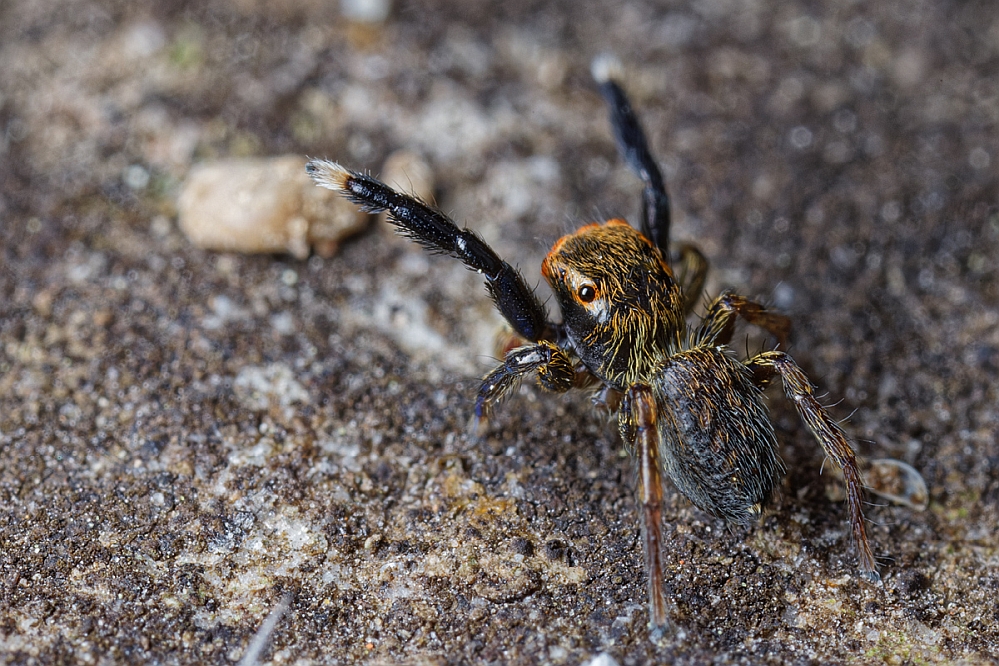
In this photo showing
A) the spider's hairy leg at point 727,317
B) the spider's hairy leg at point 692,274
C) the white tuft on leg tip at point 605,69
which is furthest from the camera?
the white tuft on leg tip at point 605,69

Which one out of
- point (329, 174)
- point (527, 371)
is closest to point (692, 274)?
point (527, 371)

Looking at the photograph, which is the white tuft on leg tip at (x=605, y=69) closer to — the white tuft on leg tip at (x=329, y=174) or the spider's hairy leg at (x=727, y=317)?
the spider's hairy leg at (x=727, y=317)

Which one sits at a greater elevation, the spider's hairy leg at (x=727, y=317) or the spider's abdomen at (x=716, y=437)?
the spider's hairy leg at (x=727, y=317)

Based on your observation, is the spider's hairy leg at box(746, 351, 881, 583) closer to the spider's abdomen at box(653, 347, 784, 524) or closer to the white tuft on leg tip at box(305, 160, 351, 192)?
the spider's abdomen at box(653, 347, 784, 524)

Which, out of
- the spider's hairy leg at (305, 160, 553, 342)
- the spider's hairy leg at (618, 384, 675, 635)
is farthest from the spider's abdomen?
the spider's hairy leg at (305, 160, 553, 342)

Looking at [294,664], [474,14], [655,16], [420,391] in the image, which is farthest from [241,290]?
[655,16]

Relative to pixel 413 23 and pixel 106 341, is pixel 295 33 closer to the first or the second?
pixel 413 23

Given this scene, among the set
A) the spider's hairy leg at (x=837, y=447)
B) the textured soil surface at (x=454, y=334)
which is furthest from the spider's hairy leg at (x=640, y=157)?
the spider's hairy leg at (x=837, y=447)
